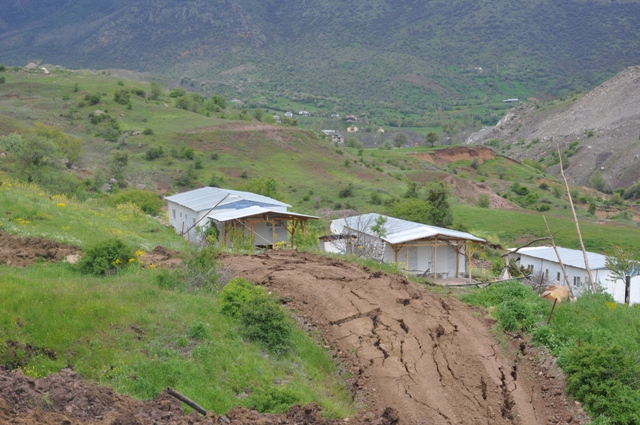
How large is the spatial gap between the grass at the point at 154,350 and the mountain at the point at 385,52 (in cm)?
13716

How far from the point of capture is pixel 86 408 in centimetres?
771

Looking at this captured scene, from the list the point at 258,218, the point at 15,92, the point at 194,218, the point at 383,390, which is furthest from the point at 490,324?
the point at 15,92

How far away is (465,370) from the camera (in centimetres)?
1195

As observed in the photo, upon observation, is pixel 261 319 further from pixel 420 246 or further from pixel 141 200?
pixel 141 200

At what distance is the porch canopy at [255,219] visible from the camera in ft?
85.9

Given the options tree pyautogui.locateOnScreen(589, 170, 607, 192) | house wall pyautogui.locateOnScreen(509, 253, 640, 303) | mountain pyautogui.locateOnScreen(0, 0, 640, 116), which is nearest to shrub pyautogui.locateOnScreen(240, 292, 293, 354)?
house wall pyautogui.locateOnScreen(509, 253, 640, 303)

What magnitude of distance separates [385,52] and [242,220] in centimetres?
15356

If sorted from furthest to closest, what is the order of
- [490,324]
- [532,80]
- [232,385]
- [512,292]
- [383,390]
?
1. [532,80]
2. [512,292]
3. [490,324]
4. [383,390]
5. [232,385]

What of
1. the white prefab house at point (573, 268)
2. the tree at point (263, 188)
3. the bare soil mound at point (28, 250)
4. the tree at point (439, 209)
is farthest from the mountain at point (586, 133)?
the bare soil mound at point (28, 250)

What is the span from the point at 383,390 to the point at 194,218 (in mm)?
20569

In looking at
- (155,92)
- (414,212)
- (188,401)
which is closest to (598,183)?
(414,212)

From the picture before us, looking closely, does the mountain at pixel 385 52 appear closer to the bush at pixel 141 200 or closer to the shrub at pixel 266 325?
the bush at pixel 141 200

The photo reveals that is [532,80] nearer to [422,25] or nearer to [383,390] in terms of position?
[422,25]

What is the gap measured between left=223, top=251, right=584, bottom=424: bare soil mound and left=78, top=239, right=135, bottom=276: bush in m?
2.74
